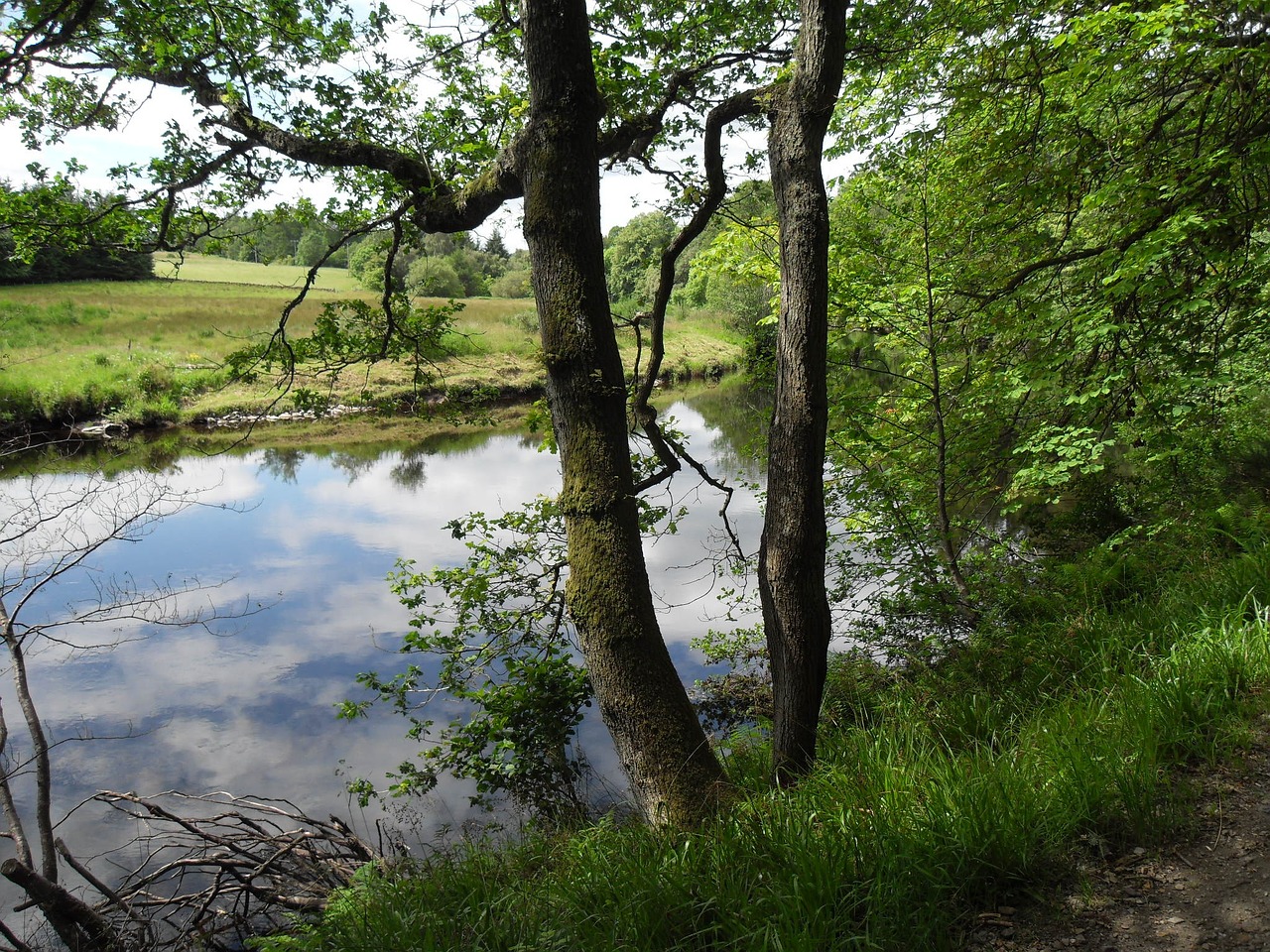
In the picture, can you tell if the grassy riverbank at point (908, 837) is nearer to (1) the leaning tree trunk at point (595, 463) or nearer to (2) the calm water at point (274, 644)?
(1) the leaning tree trunk at point (595, 463)

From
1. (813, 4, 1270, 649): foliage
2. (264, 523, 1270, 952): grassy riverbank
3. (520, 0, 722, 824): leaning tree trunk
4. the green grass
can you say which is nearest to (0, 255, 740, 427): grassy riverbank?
(813, 4, 1270, 649): foliage

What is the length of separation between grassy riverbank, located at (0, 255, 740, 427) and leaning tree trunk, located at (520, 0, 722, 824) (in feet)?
7.44

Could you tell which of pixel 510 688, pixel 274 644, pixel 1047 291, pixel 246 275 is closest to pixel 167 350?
pixel 274 644

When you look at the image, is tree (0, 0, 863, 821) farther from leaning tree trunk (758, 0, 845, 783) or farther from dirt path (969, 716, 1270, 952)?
dirt path (969, 716, 1270, 952)

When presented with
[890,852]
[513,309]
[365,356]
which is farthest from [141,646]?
[513,309]

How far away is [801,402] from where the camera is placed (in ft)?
10.7

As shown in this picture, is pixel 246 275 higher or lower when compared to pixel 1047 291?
higher

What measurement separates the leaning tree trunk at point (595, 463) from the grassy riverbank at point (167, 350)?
7.44ft

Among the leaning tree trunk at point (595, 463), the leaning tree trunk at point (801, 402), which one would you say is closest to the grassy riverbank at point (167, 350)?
the leaning tree trunk at point (595, 463)

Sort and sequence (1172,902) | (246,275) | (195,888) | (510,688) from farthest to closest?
1. (246,275)
2. (195,888)
3. (510,688)
4. (1172,902)

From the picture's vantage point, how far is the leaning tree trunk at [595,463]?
3.35 metres

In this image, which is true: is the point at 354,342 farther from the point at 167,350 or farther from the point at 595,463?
the point at 167,350

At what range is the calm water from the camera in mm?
6609

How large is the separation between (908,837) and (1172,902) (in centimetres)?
75
